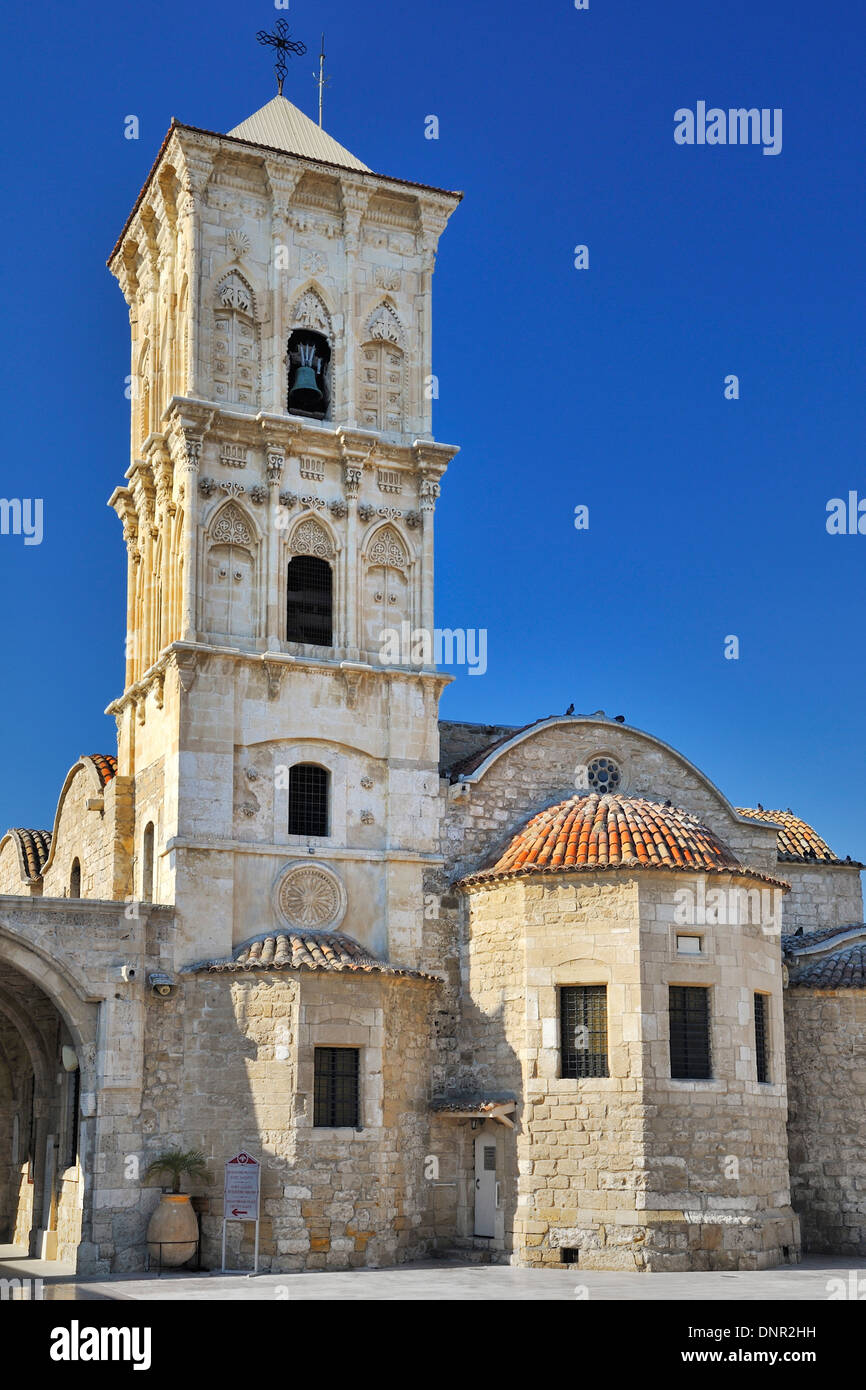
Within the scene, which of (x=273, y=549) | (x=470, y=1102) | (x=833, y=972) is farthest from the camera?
(x=833, y=972)

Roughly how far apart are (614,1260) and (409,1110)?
13.3 feet

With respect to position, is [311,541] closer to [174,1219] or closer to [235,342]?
[235,342]

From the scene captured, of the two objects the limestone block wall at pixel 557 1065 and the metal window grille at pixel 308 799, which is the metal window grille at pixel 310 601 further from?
the limestone block wall at pixel 557 1065

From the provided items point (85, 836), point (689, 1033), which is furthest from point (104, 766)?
point (689, 1033)

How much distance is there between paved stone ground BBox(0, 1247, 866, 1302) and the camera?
64.2 feet

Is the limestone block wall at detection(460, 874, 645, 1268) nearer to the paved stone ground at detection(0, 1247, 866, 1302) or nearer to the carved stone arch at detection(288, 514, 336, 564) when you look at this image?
the paved stone ground at detection(0, 1247, 866, 1302)

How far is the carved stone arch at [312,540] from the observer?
90.5ft

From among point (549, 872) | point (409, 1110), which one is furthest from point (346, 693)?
point (409, 1110)

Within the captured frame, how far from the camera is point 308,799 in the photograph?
26625mm

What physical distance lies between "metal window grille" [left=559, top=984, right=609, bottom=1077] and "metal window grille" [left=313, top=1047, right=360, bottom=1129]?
332cm

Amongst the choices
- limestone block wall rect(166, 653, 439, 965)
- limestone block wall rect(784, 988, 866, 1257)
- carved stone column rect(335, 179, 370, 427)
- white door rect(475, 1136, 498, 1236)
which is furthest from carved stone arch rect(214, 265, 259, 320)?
limestone block wall rect(784, 988, 866, 1257)

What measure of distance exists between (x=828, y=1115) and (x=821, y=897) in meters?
5.47
